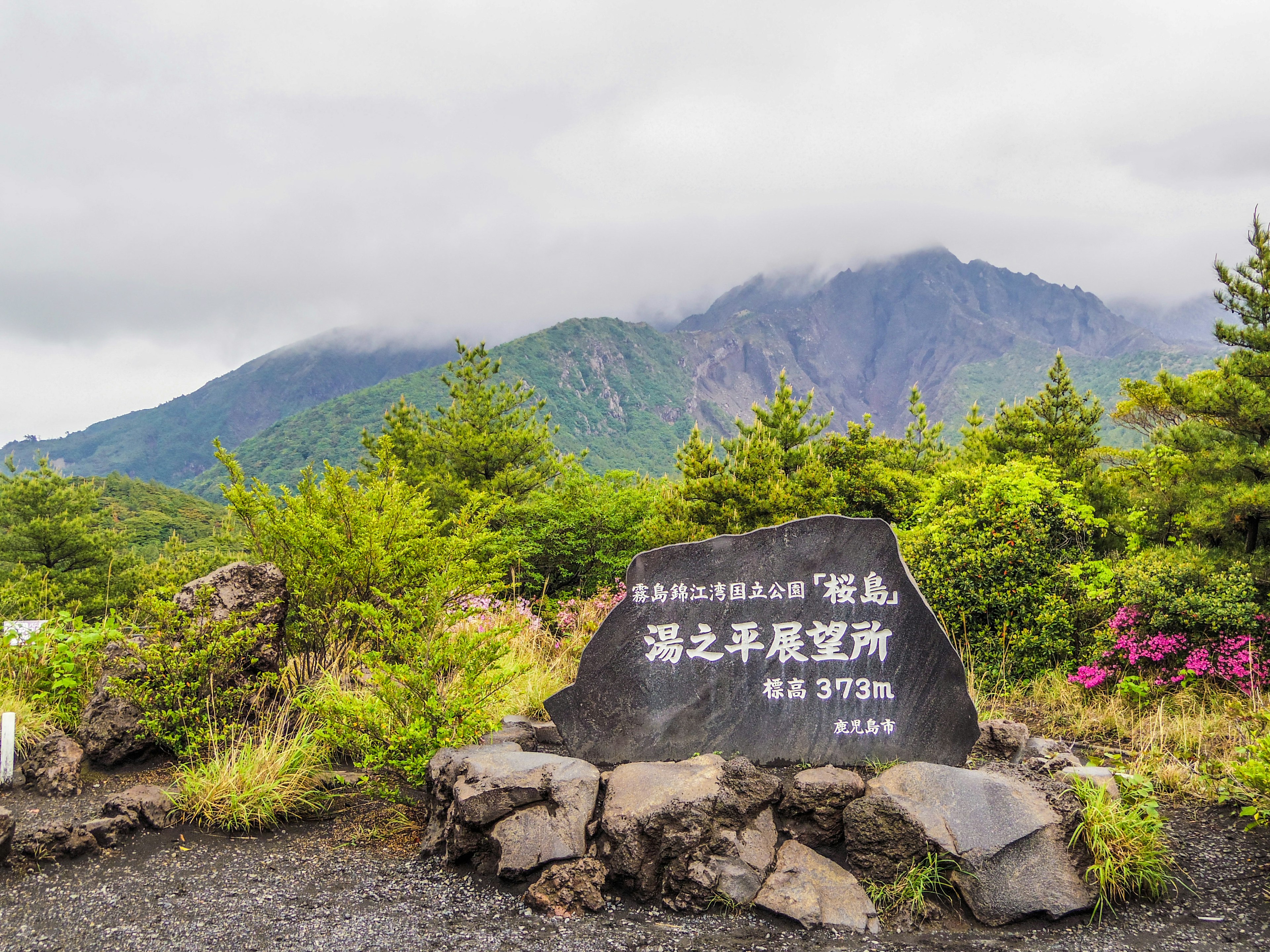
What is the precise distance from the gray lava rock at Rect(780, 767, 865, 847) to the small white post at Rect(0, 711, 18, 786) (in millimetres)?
4721

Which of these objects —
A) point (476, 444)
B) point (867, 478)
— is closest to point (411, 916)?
point (867, 478)

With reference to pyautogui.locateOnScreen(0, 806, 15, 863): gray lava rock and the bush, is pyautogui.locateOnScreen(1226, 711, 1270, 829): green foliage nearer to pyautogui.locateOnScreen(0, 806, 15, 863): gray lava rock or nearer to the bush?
the bush

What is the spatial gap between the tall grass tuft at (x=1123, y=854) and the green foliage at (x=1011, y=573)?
3.02 m

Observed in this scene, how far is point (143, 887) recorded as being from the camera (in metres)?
3.72

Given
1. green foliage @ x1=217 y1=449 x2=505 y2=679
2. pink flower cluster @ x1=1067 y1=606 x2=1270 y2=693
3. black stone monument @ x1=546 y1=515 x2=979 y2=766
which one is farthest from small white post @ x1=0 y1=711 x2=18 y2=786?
pink flower cluster @ x1=1067 y1=606 x2=1270 y2=693

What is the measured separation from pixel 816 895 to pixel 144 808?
3600mm

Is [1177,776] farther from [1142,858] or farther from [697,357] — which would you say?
[697,357]

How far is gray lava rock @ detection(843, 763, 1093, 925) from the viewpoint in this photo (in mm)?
3562

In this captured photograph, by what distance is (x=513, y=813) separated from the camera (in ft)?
13.0

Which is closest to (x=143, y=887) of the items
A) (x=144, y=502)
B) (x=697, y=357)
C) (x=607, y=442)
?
(x=144, y=502)

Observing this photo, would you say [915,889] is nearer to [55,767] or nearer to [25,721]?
[55,767]

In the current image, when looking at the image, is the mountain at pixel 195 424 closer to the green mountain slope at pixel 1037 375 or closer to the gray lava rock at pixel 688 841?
the green mountain slope at pixel 1037 375

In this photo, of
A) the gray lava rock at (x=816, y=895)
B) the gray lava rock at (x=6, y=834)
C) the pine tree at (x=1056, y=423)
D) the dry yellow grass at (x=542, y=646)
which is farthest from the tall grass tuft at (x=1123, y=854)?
the pine tree at (x=1056, y=423)

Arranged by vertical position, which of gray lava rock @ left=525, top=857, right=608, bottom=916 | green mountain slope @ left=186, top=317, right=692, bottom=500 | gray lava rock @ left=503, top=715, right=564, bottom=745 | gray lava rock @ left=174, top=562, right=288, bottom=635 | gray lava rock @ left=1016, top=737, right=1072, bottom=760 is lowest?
gray lava rock @ left=1016, top=737, right=1072, bottom=760
